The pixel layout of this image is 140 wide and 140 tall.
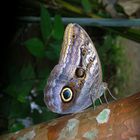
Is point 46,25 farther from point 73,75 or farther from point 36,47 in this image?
point 73,75

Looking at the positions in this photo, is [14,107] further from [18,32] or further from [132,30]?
[18,32]

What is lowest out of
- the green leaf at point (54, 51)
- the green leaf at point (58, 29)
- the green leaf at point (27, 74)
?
the green leaf at point (27, 74)

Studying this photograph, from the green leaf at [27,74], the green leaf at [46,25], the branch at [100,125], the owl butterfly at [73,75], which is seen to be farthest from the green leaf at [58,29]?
the branch at [100,125]

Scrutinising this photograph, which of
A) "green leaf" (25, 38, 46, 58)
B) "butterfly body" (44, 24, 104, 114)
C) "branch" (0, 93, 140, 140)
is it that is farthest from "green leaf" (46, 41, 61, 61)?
"branch" (0, 93, 140, 140)

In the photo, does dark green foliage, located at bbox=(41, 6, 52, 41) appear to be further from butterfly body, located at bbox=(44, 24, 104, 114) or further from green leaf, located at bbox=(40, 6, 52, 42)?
butterfly body, located at bbox=(44, 24, 104, 114)

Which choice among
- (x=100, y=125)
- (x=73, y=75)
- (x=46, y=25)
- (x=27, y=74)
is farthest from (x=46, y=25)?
(x=100, y=125)

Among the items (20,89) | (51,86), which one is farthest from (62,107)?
(20,89)

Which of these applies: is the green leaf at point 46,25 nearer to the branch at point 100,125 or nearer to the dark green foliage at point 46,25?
the dark green foliage at point 46,25
